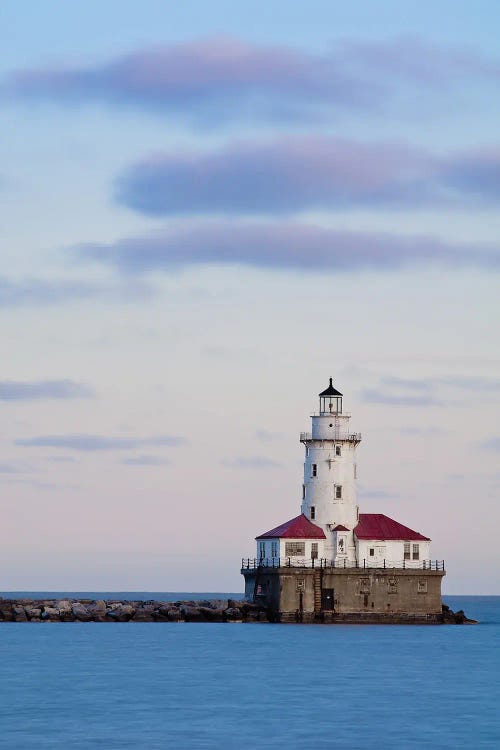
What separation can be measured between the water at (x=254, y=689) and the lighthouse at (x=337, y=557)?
152cm

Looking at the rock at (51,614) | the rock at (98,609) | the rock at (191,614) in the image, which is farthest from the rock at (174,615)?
the rock at (51,614)

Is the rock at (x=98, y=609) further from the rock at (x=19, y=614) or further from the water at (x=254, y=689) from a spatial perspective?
the rock at (x=19, y=614)

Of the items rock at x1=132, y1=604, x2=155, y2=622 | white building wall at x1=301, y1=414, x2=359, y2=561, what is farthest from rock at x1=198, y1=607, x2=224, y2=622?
white building wall at x1=301, y1=414, x2=359, y2=561

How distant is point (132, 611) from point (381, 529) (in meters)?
19.0

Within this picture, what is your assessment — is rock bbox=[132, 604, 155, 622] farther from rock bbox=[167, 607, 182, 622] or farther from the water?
the water

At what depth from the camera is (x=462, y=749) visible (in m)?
51.3

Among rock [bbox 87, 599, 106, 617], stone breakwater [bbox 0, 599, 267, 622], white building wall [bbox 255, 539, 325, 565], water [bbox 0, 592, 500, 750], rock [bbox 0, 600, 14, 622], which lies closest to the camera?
water [bbox 0, 592, 500, 750]

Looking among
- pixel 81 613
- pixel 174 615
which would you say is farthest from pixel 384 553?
pixel 81 613

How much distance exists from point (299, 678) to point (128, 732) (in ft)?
Answer: 60.6

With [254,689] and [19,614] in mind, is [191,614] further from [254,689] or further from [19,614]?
[254,689]

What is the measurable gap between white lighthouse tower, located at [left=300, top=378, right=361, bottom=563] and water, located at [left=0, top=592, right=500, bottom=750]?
5452 millimetres

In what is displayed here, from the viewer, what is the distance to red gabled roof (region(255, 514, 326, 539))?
94500mm

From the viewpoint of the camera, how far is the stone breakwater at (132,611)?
100 meters

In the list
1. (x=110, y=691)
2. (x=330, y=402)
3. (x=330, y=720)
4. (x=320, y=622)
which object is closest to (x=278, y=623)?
(x=320, y=622)
